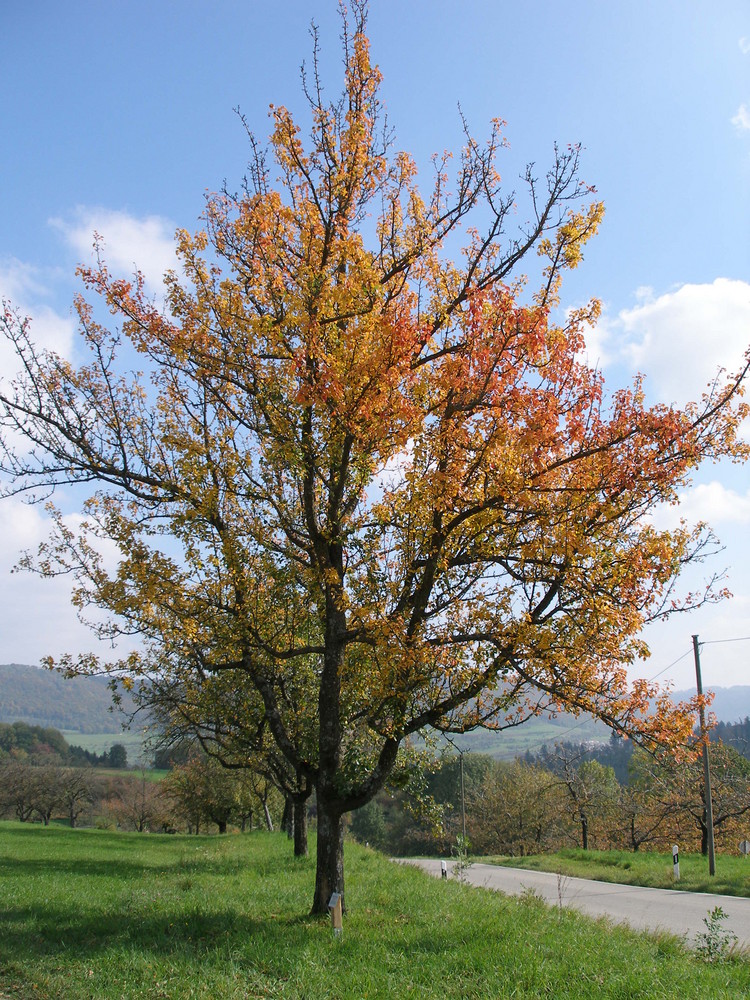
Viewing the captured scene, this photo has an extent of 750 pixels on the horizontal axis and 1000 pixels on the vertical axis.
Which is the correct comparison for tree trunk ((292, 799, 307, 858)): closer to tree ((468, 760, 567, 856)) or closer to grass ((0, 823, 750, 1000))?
grass ((0, 823, 750, 1000))

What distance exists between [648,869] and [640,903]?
328 inches

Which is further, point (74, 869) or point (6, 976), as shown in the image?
point (74, 869)

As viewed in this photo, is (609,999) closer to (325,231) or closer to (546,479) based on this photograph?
(546,479)

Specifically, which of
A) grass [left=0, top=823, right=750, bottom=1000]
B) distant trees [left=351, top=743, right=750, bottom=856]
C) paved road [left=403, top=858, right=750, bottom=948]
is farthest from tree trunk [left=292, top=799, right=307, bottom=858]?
grass [left=0, top=823, right=750, bottom=1000]

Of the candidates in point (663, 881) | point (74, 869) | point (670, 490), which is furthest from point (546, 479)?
point (663, 881)

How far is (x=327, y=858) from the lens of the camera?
1031 centimetres

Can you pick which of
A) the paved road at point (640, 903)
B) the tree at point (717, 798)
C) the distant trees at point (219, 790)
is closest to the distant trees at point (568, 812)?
the tree at point (717, 798)

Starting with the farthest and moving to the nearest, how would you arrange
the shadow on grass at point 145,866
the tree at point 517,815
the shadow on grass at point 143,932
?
1. the tree at point 517,815
2. the shadow on grass at point 145,866
3. the shadow on grass at point 143,932

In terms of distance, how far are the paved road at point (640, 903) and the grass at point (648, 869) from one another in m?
0.72

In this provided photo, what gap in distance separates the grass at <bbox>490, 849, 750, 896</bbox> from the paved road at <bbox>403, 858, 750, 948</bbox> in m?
0.72

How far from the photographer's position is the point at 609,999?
21.6 feet

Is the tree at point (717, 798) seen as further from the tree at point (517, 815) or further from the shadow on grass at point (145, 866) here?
the shadow on grass at point (145, 866)

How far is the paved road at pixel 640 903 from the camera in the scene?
13344 millimetres

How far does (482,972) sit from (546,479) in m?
5.53
